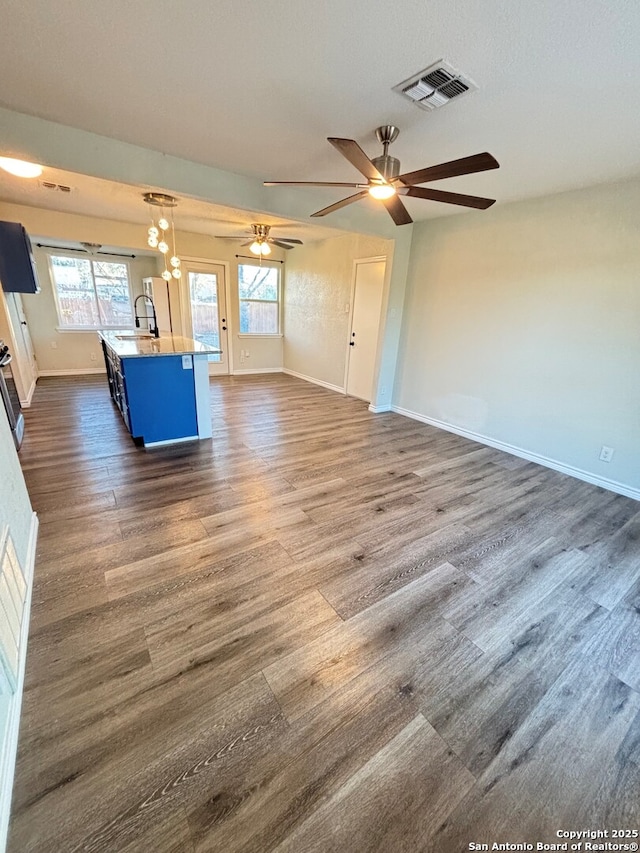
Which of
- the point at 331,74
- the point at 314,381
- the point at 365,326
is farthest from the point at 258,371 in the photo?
the point at 331,74

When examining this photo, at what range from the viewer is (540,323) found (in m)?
3.40

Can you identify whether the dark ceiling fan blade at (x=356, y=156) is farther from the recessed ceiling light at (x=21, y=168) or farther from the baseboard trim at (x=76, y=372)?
the baseboard trim at (x=76, y=372)

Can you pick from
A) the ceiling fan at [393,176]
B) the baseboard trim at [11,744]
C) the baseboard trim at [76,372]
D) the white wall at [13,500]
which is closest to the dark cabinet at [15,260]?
the white wall at [13,500]

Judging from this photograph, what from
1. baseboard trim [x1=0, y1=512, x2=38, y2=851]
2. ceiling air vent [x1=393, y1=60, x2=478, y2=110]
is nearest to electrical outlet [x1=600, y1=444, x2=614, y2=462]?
ceiling air vent [x1=393, y1=60, x2=478, y2=110]

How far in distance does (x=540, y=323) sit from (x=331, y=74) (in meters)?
2.86

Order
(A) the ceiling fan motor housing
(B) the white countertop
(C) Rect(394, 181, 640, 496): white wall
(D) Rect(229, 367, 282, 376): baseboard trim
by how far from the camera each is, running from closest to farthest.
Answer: (A) the ceiling fan motor housing → (C) Rect(394, 181, 640, 496): white wall → (B) the white countertop → (D) Rect(229, 367, 282, 376): baseboard trim

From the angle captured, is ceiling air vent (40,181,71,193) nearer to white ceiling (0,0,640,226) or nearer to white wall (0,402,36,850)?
white ceiling (0,0,640,226)

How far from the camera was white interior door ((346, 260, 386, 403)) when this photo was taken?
16.8ft

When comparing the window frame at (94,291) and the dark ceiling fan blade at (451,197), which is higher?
the dark ceiling fan blade at (451,197)

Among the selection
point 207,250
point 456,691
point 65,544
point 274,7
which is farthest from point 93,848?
point 207,250

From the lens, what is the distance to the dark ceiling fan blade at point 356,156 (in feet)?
5.64

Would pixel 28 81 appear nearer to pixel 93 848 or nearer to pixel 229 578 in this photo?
pixel 229 578

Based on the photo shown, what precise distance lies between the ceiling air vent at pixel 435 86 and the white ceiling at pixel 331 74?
49mm

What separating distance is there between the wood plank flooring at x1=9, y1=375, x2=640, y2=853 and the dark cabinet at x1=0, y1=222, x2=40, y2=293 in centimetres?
233
